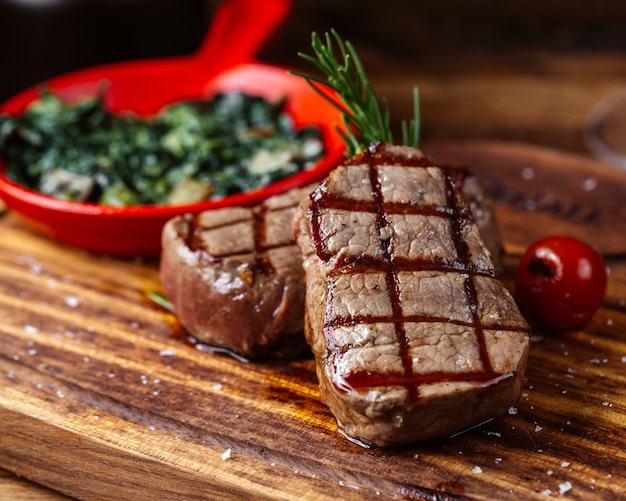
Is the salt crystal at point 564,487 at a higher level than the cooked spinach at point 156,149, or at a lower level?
lower

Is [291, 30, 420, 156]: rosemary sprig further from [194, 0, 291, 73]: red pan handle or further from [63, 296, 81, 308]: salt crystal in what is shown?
[194, 0, 291, 73]: red pan handle

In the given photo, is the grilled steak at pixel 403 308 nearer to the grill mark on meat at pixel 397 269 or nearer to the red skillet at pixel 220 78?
the grill mark on meat at pixel 397 269

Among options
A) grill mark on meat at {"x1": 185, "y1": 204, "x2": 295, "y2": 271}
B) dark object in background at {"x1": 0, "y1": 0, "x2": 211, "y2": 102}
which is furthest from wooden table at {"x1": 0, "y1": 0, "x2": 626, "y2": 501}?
dark object in background at {"x1": 0, "y1": 0, "x2": 211, "y2": 102}

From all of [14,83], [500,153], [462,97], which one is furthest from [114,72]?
[462,97]

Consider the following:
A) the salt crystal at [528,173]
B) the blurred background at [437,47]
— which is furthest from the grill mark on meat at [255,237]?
the blurred background at [437,47]

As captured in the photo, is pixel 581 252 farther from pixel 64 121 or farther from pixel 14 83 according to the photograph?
pixel 14 83

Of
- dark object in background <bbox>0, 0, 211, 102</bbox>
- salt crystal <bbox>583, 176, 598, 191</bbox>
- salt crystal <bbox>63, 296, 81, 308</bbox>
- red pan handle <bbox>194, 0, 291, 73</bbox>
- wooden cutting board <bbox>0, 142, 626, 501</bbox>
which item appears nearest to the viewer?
wooden cutting board <bbox>0, 142, 626, 501</bbox>
